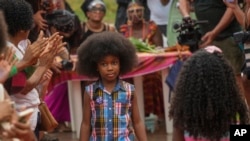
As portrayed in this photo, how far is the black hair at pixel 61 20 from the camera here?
33.5 feet

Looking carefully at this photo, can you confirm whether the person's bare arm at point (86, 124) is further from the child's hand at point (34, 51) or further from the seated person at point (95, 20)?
the seated person at point (95, 20)

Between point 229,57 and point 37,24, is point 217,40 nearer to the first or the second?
point 229,57

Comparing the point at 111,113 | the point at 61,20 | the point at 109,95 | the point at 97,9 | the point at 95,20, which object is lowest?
the point at 111,113

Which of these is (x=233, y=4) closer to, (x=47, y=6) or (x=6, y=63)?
(x=47, y=6)

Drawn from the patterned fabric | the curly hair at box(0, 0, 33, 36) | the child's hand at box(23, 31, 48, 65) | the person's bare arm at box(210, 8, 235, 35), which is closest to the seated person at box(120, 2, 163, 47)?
the patterned fabric

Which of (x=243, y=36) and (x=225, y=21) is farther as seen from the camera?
(x=225, y=21)

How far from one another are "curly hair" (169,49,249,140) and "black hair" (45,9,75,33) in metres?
4.17

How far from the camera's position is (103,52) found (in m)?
7.26

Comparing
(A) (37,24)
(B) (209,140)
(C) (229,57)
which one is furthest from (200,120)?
(C) (229,57)

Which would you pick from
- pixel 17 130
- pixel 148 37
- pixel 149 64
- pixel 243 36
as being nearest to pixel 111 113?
pixel 243 36

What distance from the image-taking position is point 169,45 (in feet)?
37.4

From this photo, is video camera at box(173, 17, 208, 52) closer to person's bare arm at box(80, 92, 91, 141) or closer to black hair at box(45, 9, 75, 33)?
black hair at box(45, 9, 75, 33)

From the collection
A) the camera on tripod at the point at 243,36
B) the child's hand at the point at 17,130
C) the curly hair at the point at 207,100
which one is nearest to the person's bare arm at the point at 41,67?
the curly hair at the point at 207,100

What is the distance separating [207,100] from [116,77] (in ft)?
4.35
